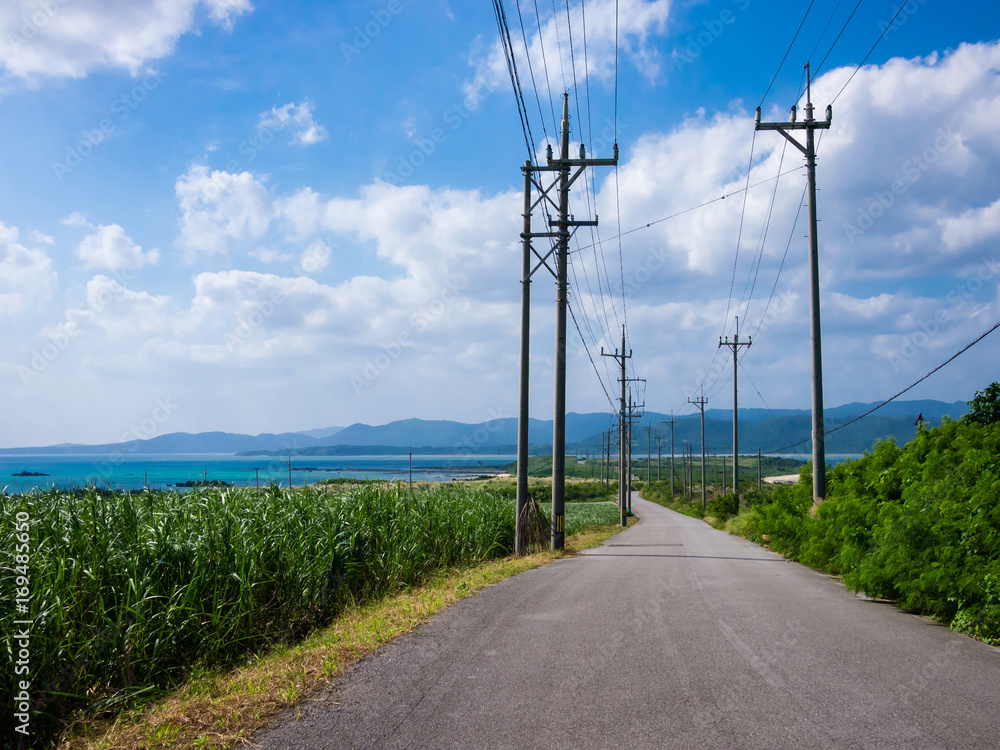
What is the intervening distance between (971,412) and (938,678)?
7.37 m

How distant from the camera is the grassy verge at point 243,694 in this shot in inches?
170

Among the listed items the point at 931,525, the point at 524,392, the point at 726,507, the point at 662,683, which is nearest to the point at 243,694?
the point at 662,683

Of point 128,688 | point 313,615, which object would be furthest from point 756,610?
point 128,688

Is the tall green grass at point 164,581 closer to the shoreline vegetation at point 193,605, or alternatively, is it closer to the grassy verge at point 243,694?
the shoreline vegetation at point 193,605

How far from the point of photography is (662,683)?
208 inches

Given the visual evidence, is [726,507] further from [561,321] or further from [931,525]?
[931,525]

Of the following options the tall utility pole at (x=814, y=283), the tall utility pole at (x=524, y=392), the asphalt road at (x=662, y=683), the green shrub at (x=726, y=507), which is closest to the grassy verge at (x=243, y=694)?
the asphalt road at (x=662, y=683)

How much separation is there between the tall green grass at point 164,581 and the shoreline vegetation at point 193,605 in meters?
0.02

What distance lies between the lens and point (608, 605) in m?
8.73

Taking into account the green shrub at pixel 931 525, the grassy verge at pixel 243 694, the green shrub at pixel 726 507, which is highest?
the green shrub at pixel 931 525

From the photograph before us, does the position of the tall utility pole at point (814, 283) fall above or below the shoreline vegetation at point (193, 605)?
above

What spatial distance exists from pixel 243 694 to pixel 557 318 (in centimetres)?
1377

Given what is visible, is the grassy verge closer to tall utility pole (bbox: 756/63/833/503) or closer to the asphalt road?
the asphalt road

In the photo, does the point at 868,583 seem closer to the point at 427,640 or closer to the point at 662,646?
the point at 662,646
